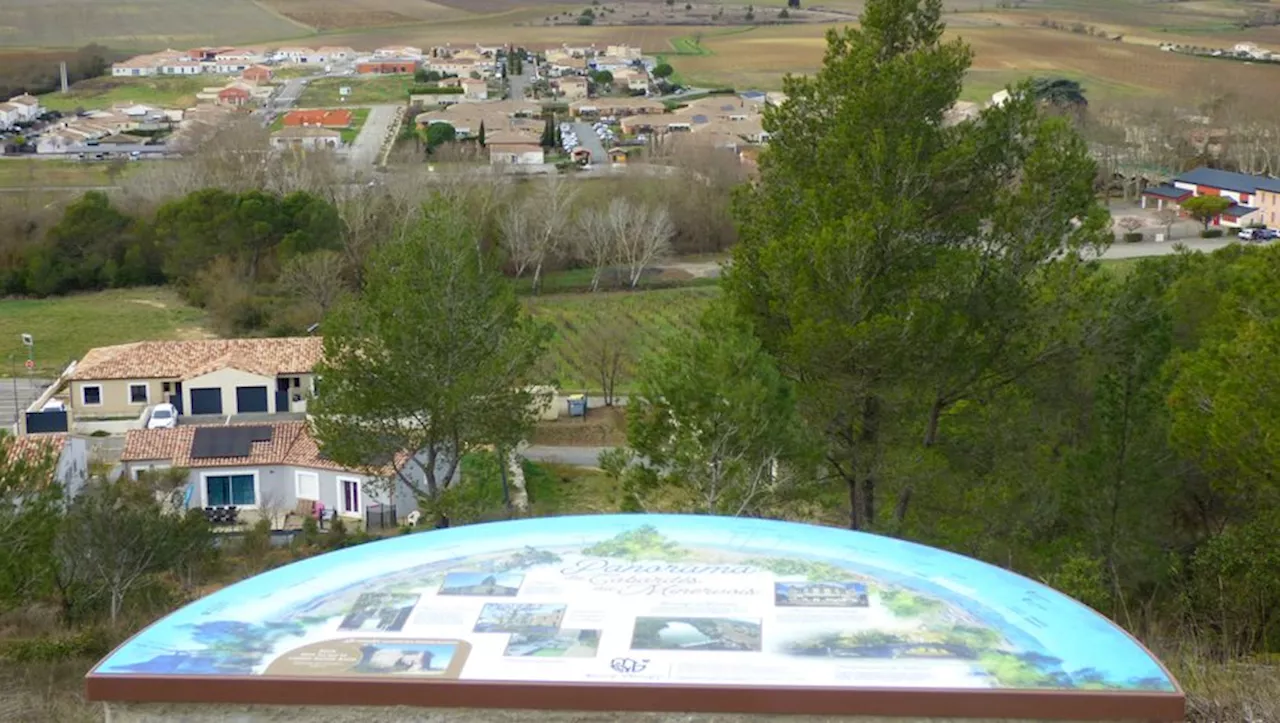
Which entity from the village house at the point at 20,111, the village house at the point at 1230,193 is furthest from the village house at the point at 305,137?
the village house at the point at 1230,193

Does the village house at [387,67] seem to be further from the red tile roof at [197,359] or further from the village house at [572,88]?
the red tile roof at [197,359]

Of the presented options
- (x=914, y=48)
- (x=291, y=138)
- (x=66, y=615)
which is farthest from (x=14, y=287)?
(x=914, y=48)

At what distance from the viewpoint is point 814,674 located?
18.4 ft

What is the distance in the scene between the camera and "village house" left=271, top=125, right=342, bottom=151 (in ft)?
178

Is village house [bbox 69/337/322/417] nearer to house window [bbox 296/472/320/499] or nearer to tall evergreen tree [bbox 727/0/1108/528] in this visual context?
house window [bbox 296/472/320/499]

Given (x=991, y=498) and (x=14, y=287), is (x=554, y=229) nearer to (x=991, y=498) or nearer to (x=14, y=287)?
(x=14, y=287)

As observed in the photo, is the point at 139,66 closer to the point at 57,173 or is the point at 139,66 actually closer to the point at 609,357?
the point at 57,173

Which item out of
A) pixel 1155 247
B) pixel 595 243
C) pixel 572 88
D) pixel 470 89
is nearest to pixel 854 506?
pixel 595 243

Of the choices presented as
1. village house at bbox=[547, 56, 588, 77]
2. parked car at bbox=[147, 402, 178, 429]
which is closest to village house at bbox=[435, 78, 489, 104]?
village house at bbox=[547, 56, 588, 77]

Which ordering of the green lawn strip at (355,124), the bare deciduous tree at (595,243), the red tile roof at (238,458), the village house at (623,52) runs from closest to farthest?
the red tile roof at (238,458) < the bare deciduous tree at (595,243) < the green lawn strip at (355,124) < the village house at (623,52)

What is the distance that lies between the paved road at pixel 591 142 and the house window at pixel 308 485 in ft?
124

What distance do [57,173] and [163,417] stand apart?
35511 millimetres

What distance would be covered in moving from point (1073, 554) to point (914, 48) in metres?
4.60

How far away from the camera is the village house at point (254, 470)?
1894cm
